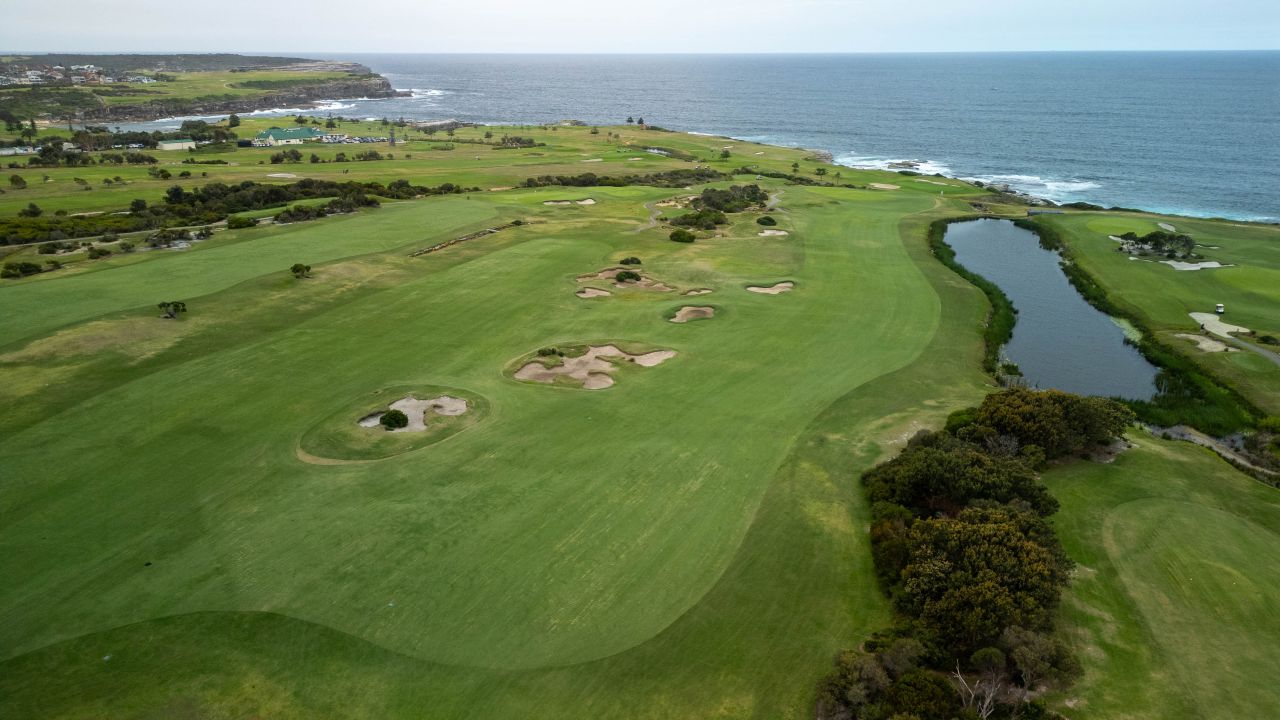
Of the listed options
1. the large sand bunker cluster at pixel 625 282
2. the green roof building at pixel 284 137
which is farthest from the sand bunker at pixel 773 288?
the green roof building at pixel 284 137

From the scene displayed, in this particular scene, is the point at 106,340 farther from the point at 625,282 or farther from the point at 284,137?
the point at 284,137

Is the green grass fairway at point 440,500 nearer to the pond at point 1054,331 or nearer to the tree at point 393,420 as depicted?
the tree at point 393,420

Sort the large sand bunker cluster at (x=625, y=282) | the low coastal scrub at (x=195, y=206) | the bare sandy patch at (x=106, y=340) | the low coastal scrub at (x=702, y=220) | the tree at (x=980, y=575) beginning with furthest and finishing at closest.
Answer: the low coastal scrub at (x=702, y=220) → the low coastal scrub at (x=195, y=206) → the large sand bunker cluster at (x=625, y=282) → the bare sandy patch at (x=106, y=340) → the tree at (x=980, y=575)

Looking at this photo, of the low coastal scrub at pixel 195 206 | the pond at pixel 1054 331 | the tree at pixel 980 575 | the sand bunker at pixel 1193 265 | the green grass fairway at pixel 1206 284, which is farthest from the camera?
the low coastal scrub at pixel 195 206

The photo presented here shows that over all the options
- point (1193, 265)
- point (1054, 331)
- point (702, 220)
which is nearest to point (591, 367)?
point (1054, 331)

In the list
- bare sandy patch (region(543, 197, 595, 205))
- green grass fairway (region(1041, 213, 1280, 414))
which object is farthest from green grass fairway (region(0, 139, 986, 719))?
bare sandy patch (region(543, 197, 595, 205))

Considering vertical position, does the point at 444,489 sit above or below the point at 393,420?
below

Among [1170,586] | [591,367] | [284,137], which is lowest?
[1170,586]
